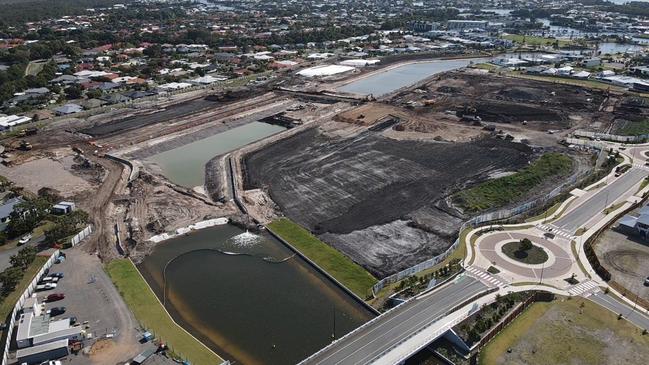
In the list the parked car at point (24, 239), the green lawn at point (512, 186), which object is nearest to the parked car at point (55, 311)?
the parked car at point (24, 239)

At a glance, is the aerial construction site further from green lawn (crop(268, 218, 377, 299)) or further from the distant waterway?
the distant waterway

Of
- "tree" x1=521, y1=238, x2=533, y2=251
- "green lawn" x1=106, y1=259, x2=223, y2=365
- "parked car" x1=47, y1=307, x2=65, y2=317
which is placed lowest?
"green lawn" x1=106, y1=259, x2=223, y2=365

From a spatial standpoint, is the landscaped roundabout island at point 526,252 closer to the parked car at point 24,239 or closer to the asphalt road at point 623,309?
the asphalt road at point 623,309

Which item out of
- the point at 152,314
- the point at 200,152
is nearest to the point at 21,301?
the point at 152,314

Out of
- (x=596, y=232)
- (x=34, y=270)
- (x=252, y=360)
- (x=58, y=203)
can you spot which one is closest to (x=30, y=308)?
(x=34, y=270)

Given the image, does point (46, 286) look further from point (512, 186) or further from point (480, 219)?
point (512, 186)

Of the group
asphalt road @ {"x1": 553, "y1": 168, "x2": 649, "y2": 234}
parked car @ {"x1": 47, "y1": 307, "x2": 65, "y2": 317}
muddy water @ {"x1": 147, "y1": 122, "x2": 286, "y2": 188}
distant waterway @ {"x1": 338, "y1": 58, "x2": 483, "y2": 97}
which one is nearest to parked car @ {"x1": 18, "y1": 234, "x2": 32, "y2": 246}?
parked car @ {"x1": 47, "y1": 307, "x2": 65, "y2": 317}
